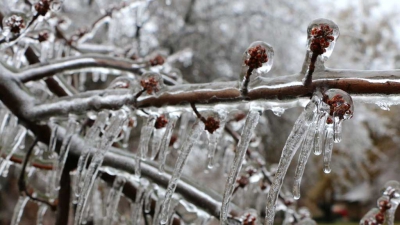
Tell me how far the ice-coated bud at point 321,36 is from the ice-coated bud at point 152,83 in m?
0.39

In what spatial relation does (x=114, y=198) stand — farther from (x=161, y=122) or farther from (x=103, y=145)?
(x=161, y=122)

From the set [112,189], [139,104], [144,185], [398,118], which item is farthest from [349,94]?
[398,118]

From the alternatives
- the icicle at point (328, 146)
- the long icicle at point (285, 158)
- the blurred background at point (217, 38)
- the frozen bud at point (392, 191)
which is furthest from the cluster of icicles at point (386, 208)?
the blurred background at point (217, 38)

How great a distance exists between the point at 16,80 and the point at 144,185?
526mm

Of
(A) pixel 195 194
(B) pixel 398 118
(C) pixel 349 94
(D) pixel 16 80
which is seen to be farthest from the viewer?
Answer: (B) pixel 398 118

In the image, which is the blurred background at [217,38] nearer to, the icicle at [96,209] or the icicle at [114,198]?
the icicle at [96,209]

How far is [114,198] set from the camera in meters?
1.42

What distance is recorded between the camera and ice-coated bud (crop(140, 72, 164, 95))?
104cm

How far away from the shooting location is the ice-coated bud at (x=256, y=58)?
2.77 ft

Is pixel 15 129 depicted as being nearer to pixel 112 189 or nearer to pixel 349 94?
pixel 112 189

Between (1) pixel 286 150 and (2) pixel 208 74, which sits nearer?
(1) pixel 286 150

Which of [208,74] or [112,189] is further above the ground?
[208,74]

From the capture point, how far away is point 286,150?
825 mm

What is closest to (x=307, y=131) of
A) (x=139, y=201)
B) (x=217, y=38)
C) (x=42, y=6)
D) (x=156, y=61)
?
(x=139, y=201)
